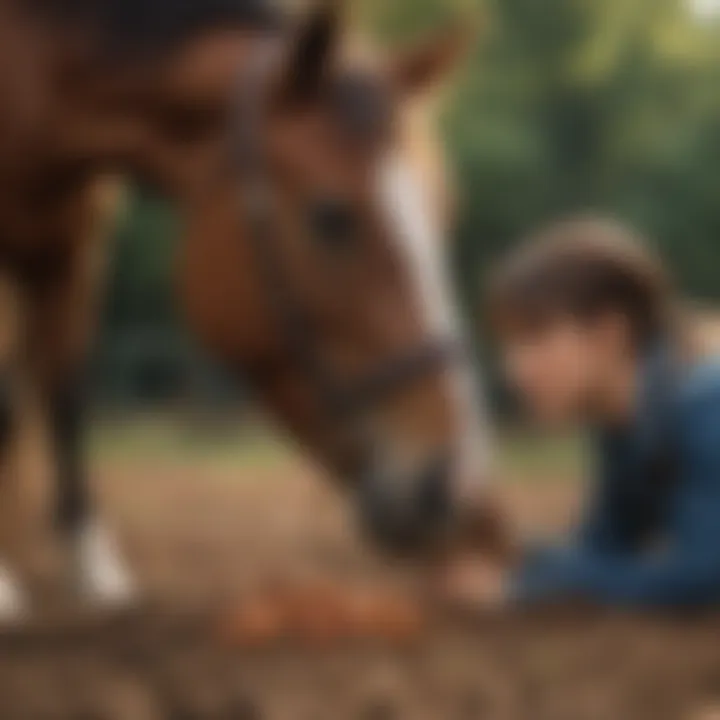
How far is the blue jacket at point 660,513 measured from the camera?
3.43 ft

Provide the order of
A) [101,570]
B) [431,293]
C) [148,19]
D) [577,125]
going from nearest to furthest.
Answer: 1. [431,293]
2. [148,19]
3. [101,570]
4. [577,125]

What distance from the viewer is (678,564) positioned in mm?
1066

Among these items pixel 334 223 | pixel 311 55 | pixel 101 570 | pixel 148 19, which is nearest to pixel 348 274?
pixel 334 223

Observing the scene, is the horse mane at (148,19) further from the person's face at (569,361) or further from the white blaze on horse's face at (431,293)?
the person's face at (569,361)

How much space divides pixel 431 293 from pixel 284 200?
15 centimetres

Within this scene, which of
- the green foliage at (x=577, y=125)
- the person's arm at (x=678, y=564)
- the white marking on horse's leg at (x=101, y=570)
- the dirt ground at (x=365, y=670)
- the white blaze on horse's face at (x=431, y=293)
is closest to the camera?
the dirt ground at (x=365, y=670)

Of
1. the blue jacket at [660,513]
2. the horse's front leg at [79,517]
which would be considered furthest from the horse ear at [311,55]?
the horse's front leg at [79,517]

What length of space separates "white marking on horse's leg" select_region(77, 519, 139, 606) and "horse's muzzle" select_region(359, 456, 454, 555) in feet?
0.76

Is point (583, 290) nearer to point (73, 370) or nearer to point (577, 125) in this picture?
point (73, 370)

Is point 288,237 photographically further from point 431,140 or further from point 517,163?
point 517,163

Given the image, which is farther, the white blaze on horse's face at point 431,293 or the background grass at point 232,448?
the background grass at point 232,448

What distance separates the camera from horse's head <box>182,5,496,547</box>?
1.15m

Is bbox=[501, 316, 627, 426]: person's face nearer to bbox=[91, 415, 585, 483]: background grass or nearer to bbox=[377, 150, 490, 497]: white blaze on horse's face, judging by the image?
bbox=[377, 150, 490, 497]: white blaze on horse's face

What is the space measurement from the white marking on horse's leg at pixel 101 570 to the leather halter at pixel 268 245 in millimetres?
261
